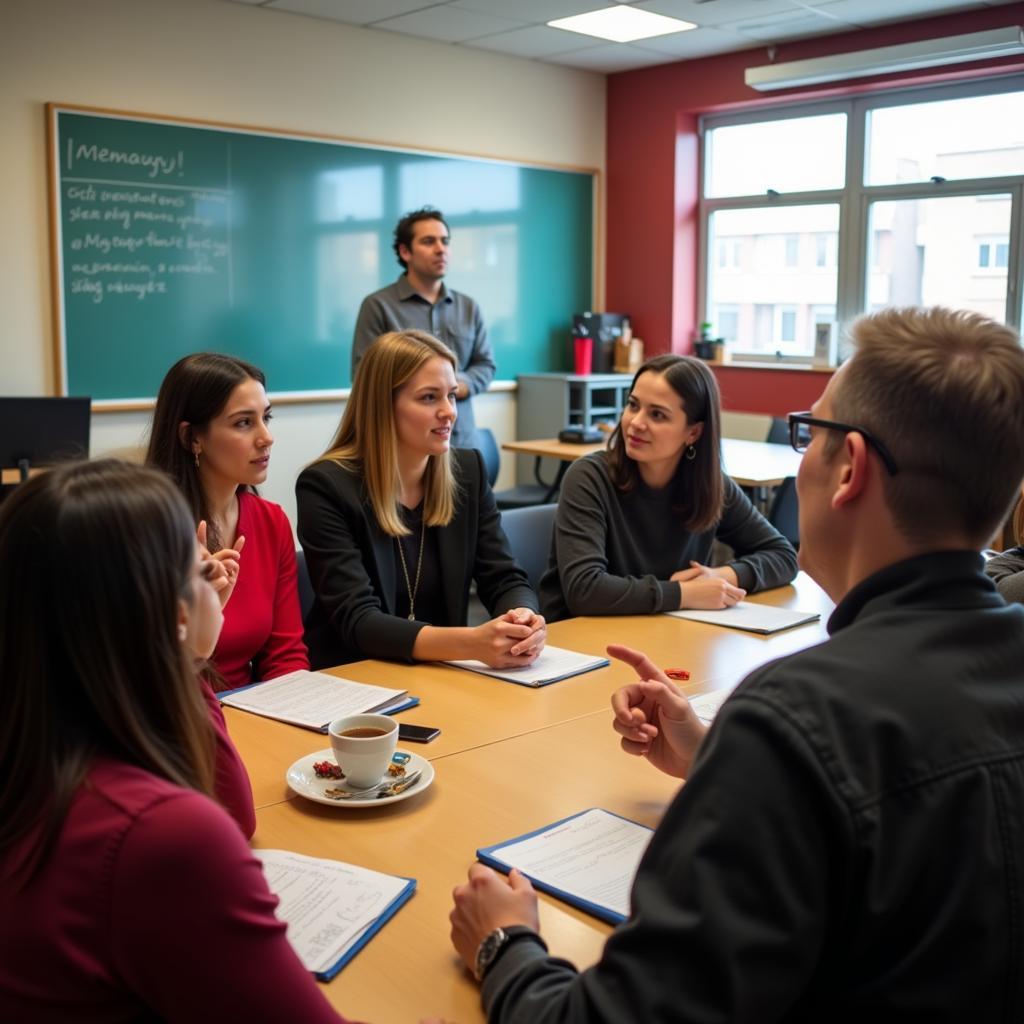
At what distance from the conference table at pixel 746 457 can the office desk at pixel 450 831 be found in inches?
103

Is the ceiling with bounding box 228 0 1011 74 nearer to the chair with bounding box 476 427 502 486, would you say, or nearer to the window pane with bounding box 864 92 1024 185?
the window pane with bounding box 864 92 1024 185

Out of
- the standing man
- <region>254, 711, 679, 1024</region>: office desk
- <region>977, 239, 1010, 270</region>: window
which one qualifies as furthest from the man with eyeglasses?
<region>977, 239, 1010, 270</region>: window

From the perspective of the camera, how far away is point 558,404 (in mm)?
6383

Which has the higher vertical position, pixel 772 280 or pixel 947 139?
pixel 947 139

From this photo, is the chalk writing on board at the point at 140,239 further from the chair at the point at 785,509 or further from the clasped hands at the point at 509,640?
the clasped hands at the point at 509,640

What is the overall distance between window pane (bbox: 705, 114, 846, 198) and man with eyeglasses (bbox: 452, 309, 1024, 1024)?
5.67 m

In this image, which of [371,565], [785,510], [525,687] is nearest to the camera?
[525,687]

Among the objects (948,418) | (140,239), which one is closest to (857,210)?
(140,239)

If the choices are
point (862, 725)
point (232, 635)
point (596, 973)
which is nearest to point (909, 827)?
point (862, 725)

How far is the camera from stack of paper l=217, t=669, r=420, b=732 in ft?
5.87

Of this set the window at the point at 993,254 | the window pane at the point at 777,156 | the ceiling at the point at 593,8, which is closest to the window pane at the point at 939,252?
the window at the point at 993,254

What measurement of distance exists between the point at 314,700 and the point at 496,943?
0.87m

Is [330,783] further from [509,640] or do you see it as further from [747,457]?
[747,457]

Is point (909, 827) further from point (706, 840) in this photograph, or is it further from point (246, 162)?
point (246, 162)
